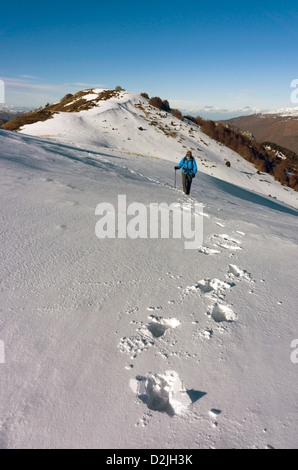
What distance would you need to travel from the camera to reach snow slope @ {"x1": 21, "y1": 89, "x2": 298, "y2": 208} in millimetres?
33406

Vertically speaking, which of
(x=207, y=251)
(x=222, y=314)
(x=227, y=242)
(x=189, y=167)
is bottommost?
(x=222, y=314)

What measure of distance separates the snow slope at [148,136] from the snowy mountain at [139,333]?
26.4m

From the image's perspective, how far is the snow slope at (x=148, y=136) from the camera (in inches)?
1315

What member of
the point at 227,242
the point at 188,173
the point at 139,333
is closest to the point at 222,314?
the point at 139,333

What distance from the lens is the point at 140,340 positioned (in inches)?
134

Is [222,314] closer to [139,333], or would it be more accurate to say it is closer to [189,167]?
[139,333]

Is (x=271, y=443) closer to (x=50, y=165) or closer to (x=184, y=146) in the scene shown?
(x=50, y=165)

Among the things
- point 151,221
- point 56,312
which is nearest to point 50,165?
point 151,221

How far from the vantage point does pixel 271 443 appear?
2.45m

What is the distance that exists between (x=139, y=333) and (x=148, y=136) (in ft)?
136

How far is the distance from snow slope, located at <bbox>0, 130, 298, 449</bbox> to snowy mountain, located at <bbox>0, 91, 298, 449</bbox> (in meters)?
0.01

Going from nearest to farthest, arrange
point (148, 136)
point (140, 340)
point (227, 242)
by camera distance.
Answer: point (140, 340)
point (227, 242)
point (148, 136)

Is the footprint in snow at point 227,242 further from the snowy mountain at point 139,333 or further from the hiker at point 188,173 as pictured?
the hiker at point 188,173
